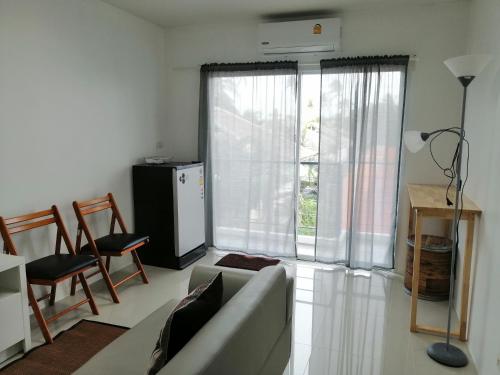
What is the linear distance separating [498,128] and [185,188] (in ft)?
8.96

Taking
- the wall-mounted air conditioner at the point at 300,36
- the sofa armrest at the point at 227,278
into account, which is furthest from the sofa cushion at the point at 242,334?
the wall-mounted air conditioner at the point at 300,36

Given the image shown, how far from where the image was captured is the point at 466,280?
2621mm

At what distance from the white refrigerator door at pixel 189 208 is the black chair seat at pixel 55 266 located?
43.1 inches

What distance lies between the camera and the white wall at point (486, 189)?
2.09 metres

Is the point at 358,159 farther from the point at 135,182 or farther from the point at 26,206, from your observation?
the point at 26,206

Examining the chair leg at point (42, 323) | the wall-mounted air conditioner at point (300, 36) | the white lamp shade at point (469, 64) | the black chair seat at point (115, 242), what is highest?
the wall-mounted air conditioner at point (300, 36)

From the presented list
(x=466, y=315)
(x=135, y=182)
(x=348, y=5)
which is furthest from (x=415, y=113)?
(x=135, y=182)

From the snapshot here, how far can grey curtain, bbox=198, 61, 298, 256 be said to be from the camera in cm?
405

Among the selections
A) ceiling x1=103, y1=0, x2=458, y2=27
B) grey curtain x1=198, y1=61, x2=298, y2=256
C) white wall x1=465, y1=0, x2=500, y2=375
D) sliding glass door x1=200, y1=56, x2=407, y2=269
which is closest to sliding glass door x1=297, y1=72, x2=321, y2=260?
sliding glass door x1=200, y1=56, x2=407, y2=269

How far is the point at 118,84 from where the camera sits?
3.75 m

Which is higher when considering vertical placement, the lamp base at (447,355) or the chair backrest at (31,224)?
the chair backrest at (31,224)

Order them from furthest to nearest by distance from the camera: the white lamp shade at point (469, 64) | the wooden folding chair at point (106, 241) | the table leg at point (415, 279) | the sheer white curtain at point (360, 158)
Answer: the sheer white curtain at point (360, 158), the wooden folding chair at point (106, 241), the table leg at point (415, 279), the white lamp shade at point (469, 64)

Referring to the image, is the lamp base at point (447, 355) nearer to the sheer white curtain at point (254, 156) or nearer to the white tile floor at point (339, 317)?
the white tile floor at point (339, 317)

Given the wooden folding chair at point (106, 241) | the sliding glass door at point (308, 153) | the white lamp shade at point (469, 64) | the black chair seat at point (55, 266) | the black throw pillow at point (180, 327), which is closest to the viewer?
the black throw pillow at point (180, 327)
